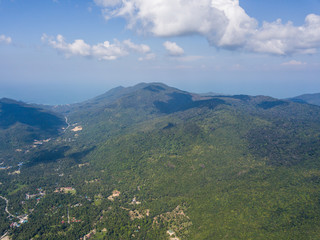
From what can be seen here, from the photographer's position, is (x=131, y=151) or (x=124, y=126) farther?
(x=124, y=126)

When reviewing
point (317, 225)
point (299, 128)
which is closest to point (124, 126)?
point (299, 128)

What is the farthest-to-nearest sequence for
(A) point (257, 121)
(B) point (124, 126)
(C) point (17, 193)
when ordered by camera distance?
(B) point (124, 126) < (A) point (257, 121) < (C) point (17, 193)

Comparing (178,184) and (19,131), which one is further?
(19,131)

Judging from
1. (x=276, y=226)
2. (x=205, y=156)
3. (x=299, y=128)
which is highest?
(x=299, y=128)

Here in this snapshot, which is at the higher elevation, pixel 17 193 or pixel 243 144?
pixel 243 144

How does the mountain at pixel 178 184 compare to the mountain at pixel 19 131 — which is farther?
the mountain at pixel 19 131

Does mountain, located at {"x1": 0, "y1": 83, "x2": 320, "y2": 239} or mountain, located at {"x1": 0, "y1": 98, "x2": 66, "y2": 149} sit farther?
mountain, located at {"x1": 0, "y1": 98, "x2": 66, "y2": 149}

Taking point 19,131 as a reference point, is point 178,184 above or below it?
below

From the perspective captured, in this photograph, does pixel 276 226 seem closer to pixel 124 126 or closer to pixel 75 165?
pixel 75 165
